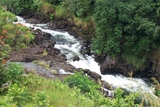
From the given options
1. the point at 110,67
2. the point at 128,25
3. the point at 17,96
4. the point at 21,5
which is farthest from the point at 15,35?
the point at 21,5

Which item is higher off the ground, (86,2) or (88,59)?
(86,2)

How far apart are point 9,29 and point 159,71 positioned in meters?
9.10

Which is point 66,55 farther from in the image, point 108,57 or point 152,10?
point 152,10

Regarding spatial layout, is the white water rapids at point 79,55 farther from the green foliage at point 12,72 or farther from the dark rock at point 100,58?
the green foliage at point 12,72

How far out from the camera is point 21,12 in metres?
28.7

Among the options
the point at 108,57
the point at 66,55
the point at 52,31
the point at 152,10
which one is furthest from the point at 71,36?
the point at 152,10

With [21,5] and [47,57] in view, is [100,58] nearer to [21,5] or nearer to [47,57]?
[47,57]

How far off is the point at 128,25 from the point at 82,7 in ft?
19.3

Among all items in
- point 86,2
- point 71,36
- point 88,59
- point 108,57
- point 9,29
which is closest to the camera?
point 9,29

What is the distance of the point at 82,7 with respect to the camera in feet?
72.4

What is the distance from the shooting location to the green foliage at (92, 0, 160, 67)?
1703 centimetres

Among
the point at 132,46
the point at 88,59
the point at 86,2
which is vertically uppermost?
the point at 86,2

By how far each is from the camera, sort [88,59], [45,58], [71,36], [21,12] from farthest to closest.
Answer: [21,12]
[71,36]
[88,59]
[45,58]

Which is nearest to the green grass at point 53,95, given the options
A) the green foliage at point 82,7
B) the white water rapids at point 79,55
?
the white water rapids at point 79,55
